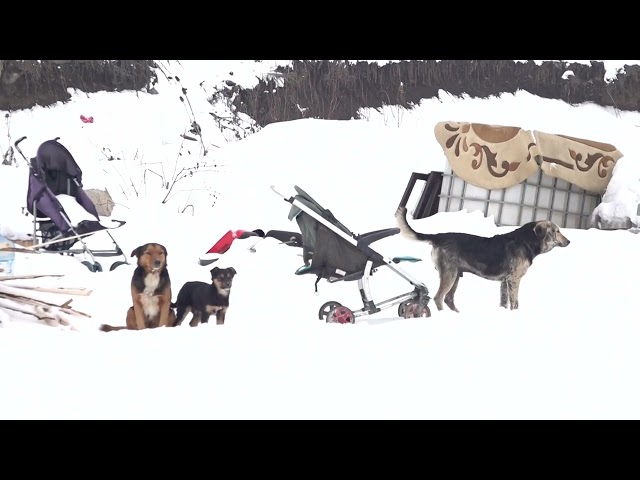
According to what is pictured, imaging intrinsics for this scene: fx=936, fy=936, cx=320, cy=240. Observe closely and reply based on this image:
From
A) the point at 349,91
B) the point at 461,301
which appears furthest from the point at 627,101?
the point at 461,301

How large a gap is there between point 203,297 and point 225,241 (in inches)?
15.2

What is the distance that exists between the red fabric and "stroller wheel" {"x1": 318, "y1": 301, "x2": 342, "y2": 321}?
0.63 metres

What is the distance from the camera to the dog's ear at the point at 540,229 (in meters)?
4.95

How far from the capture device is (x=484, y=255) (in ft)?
16.1

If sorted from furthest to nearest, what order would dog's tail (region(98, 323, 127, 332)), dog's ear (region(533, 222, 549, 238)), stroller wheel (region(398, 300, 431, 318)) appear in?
dog's ear (region(533, 222, 549, 238)) → stroller wheel (region(398, 300, 431, 318)) → dog's tail (region(98, 323, 127, 332))

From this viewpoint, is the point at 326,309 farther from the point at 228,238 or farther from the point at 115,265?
the point at 115,265

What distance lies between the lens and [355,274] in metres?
4.84

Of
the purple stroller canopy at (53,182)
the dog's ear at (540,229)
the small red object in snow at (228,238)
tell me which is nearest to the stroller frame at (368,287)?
the small red object in snow at (228,238)

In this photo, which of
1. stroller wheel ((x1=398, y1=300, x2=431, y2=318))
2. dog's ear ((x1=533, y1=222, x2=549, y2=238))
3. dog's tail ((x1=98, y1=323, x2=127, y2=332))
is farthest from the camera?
dog's ear ((x1=533, y1=222, x2=549, y2=238))

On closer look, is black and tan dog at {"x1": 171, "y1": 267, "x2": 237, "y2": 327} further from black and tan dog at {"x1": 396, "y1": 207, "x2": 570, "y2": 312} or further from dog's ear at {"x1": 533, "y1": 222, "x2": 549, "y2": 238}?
dog's ear at {"x1": 533, "y1": 222, "x2": 549, "y2": 238}

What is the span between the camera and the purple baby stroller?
16.4 ft

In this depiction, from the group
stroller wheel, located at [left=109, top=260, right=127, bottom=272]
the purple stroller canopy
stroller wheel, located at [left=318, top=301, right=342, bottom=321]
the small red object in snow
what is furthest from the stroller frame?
the purple stroller canopy

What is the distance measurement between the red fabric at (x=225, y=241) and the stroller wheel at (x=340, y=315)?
2.26 ft

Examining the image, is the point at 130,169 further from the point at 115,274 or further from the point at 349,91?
the point at 349,91
